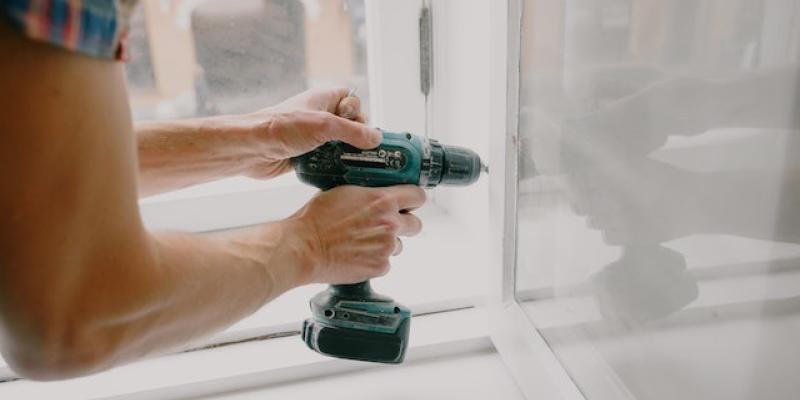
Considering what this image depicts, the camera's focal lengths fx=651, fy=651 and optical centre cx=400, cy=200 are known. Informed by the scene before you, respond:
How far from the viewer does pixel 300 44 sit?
118 cm

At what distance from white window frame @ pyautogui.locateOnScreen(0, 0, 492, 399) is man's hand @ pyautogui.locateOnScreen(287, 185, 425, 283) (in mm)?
244

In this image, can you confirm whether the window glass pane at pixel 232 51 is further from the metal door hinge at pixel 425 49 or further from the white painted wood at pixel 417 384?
the white painted wood at pixel 417 384

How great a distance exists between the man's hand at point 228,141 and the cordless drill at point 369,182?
1.0 inches

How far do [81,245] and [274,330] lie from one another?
24.3 inches

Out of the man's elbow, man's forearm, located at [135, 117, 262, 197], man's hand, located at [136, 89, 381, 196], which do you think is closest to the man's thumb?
man's hand, located at [136, 89, 381, 196]

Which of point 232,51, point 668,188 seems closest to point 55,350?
point 668,188

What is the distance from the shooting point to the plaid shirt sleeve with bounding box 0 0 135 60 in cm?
36

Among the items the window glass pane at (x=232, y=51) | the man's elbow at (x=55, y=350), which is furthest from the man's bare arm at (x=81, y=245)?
the window glass pane at (x=232, y=51)

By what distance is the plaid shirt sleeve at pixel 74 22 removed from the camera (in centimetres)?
36

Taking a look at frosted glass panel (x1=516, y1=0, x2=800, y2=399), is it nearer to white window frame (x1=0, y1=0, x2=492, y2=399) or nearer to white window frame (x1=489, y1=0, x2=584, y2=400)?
white window frame (x1=489, y1=0, x2=584, y2=400)

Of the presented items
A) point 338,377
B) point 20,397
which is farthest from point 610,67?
point 20,397

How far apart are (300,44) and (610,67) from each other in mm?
694

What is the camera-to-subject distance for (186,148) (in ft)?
2.55

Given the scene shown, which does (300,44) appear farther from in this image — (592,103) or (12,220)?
(12,220)
